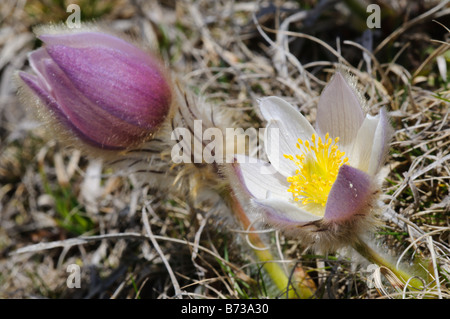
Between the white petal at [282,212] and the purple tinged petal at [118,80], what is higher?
the purple tinged petal at [118,80]

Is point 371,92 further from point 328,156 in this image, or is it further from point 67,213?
point 67,213

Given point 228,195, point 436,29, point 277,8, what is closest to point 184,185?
point 228,195

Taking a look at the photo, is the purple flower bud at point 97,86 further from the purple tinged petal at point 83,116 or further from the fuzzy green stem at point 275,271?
the fuzzy green stem at point 275,271

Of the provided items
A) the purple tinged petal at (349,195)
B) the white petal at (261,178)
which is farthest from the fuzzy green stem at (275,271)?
the purple tinged petal at (349,195)

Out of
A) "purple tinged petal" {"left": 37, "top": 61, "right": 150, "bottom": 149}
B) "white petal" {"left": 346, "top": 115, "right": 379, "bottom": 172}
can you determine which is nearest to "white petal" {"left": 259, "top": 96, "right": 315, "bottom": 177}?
"white petal" {"left": 346, "top": 115, "right": 379, "bottom": 172}

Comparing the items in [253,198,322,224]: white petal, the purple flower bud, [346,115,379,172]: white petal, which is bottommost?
[253,198,322,224]: white petal

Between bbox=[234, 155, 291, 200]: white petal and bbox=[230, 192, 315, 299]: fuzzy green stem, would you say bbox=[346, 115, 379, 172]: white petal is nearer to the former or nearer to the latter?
bbox=[234, 155, 291, 200]: white petal

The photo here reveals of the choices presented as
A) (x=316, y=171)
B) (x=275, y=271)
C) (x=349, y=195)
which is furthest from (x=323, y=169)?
(x=275, y=271)
